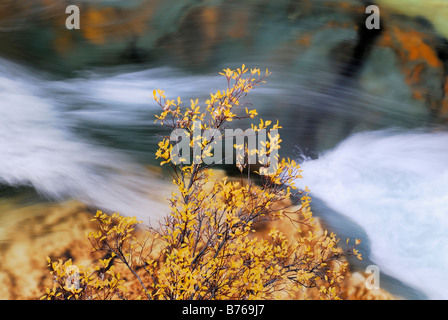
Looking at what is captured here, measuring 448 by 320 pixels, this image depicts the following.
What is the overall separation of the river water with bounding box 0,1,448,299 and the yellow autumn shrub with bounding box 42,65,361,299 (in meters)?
0.21

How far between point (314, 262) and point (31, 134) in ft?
6.60

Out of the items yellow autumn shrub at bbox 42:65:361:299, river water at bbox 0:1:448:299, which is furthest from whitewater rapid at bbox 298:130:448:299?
yellow autumn shrub at bbox 42:65:361:299

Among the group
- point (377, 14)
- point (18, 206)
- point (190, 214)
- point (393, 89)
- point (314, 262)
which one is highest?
point (377, 14)

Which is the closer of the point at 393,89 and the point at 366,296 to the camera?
the point at 366,296

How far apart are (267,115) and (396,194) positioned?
98 centimetres

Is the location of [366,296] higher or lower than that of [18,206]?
lower

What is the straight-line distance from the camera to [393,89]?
8.91 feet

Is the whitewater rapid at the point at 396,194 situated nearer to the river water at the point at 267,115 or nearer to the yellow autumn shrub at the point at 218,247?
the river water at the point at 267,115

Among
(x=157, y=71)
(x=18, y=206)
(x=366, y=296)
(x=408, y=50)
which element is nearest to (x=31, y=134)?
(x=18, y=206)

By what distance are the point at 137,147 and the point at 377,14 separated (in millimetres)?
2026

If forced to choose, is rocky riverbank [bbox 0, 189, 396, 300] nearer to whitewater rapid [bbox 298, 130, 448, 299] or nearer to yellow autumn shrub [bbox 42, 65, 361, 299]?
yellow autumn shrub [bbox 42, 65, 361, 299]
